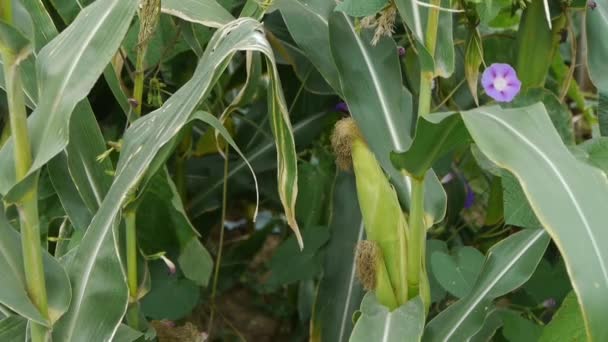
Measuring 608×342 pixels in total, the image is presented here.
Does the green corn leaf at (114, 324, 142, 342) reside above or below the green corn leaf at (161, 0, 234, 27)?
below

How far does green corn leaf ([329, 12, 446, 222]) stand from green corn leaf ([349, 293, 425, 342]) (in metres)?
0.14

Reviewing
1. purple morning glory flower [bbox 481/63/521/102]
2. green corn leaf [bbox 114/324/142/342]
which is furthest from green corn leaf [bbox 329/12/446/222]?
green corn leaf [bbox 114/324/142/342]

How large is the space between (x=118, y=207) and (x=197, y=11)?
0.98 feet

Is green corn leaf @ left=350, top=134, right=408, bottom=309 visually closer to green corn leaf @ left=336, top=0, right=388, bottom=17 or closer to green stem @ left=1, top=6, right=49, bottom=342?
green corn leaf @ left=336, top=0, right=388, bottom=17

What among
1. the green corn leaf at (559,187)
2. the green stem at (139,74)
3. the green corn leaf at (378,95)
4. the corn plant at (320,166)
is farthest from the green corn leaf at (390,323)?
the green stem at (139,74)

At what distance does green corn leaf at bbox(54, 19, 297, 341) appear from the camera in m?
0.88

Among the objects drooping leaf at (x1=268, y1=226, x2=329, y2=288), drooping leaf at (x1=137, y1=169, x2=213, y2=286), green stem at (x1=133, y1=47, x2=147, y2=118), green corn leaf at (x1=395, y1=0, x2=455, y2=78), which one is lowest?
drooping leaf at (x1=268, y1=226, x2=329, y2=288)

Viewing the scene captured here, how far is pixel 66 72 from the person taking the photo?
2.82 feet

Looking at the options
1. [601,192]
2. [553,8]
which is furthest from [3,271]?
[553,8]

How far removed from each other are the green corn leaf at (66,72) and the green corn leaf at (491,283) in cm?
49

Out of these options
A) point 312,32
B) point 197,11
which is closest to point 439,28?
point 312,32

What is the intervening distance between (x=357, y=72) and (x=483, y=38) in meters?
0.43

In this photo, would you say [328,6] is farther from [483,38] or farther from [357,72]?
[483,38]

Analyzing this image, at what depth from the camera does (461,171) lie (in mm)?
1537
